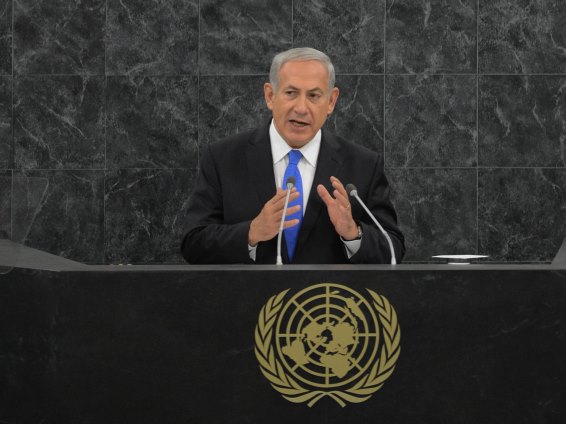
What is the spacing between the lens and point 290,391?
1.92 metres

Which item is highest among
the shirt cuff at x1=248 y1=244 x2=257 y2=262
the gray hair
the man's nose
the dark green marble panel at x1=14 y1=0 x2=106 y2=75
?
the dark green marble panel at x1=14 y1=0 x2=106 y2=75

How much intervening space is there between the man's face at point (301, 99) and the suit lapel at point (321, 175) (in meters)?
0.09

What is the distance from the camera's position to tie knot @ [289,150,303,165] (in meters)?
3.03

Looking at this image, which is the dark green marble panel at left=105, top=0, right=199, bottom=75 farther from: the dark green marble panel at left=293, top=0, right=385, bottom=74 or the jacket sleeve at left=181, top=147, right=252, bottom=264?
the jacket sleeve at left=181, top=147, right=252, bottom=264

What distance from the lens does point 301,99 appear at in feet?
9.74

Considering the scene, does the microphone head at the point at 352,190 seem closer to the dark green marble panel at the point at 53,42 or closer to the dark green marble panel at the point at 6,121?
the dark green marble panel at the point at 53,42

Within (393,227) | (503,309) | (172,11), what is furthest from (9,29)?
(503,309)

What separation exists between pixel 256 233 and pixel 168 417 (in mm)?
793

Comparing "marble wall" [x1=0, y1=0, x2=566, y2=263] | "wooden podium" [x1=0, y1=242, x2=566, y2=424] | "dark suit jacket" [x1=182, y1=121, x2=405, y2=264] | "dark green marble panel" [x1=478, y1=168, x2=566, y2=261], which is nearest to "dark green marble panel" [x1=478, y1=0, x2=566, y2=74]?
"marble wall" [x1=0, y1=0, x2=566, y2=263]

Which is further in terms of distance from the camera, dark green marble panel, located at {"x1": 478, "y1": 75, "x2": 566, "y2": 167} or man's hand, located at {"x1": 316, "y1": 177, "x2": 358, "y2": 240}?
dark green marble panel, located at {"x1": 478, "y1": 75, "x2": 566, "y2": 167}

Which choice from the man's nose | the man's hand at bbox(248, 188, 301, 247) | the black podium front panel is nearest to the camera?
the black podium front panel

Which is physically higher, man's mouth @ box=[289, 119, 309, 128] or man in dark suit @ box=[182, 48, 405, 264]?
man's mouth @ box=[289, 119, 309, 128]

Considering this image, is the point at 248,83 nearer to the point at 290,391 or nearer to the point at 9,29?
the point at 9,29

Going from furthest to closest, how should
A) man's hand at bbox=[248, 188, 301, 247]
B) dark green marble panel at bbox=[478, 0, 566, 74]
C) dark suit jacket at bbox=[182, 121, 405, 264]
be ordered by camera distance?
dark green marble panel at bbox=[478, 0, 566, 74] → dark suit jacket at bbox=[182, 121, 405, 264] → man's hand at bbox=[248, 188, 301, 247]
